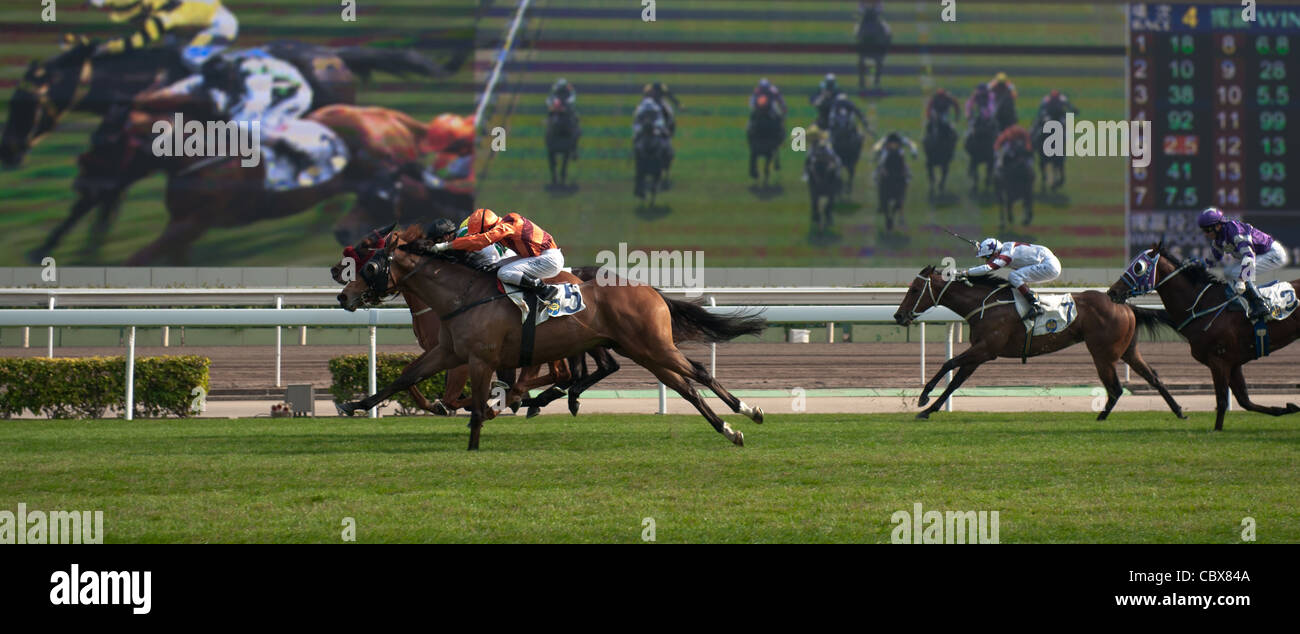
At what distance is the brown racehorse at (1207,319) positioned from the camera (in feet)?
27.0

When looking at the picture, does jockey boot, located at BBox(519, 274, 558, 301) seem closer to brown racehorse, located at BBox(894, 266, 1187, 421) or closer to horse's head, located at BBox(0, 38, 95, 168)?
brown racehorse, located at BBox(894, 266, 1187, 421)

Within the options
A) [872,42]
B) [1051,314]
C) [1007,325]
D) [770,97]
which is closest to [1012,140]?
[872,42]

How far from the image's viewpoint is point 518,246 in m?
7.10

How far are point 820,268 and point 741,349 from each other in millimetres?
13374

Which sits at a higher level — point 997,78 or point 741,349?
point 997,78

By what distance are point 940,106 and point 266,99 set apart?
14631 mm

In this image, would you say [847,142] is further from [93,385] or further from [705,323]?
[705,323]

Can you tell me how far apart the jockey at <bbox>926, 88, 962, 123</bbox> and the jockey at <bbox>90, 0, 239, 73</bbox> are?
50.4 feet

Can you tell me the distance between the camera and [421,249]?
278 inches

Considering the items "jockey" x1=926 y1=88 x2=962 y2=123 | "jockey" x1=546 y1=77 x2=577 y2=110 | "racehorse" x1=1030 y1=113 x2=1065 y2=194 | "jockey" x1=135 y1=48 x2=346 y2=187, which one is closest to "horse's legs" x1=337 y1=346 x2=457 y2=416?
"jockey" x1=546 y1=77 x2=577 y2=110

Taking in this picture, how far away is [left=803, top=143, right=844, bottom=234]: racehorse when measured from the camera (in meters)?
29.5
